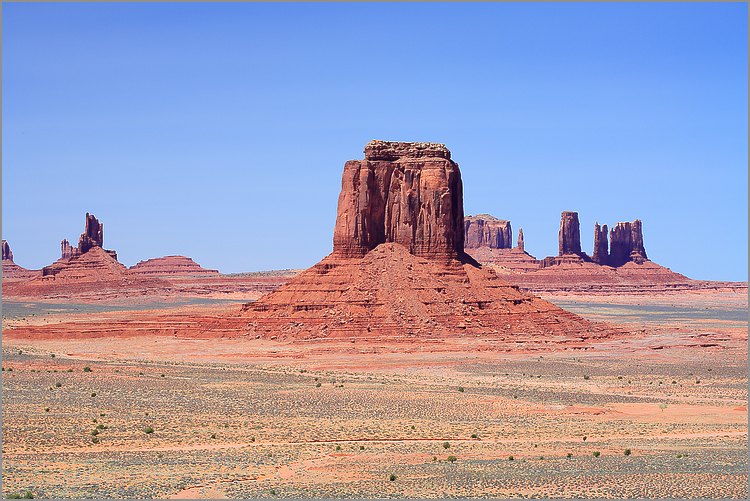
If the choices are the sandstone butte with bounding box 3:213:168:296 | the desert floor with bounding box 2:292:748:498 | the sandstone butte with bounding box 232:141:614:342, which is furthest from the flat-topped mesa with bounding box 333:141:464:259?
the sandstone butte with bounding box 3:213:168:296

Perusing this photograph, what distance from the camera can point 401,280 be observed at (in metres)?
83.4

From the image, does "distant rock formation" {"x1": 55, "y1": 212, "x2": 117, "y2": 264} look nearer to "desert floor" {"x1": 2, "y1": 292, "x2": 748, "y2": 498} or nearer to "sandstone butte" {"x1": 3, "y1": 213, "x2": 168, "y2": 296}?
"sandstone butte" {"x1": 3, "y1": 213, "x2": 168, "y2": 296}

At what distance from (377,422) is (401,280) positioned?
43.6 meters

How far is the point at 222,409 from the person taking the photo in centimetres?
4278

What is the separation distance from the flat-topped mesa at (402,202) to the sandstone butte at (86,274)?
9538 cm

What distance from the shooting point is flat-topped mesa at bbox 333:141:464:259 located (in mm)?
86062

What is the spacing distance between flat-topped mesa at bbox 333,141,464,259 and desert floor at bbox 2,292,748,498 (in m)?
13.1

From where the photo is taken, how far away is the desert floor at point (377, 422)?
28516mm

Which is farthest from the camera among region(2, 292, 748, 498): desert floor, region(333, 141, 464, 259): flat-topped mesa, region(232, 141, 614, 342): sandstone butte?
region(333, 141, 464, 259): flat-topped mesa

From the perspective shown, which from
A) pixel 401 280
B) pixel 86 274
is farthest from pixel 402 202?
pixel 86 274

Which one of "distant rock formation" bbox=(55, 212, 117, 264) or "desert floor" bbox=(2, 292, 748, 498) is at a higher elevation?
"distant rock formation" bbox=(55, 212, 117, 264)

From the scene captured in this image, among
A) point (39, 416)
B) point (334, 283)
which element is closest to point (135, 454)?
point (39, 416)

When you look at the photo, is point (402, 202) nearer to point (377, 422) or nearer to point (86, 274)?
point (377, 422)

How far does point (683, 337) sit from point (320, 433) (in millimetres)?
59008
